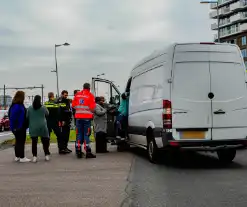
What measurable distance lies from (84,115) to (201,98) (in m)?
3.75

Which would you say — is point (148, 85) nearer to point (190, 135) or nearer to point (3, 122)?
point (190, 135)

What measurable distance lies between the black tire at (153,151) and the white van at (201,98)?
1.17 ft

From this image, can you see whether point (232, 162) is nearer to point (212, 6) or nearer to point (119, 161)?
point (119, 161)

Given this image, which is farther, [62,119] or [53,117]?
[53,117]

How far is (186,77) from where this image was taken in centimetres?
1017

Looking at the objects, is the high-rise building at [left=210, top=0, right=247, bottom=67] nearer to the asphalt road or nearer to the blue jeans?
the blue jeans

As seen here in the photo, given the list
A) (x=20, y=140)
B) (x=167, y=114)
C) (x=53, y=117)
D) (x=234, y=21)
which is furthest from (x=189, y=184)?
(x=234, y=21)

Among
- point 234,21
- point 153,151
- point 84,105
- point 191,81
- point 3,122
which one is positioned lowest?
point 153,151

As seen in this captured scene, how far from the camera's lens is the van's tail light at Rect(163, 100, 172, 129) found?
1009 centimetres

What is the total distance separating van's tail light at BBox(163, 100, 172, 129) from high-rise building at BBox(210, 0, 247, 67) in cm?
7208

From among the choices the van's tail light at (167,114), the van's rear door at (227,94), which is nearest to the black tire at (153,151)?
the van's tail light at (167,114)

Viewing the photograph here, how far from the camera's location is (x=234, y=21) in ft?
275

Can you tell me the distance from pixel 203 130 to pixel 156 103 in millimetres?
1223

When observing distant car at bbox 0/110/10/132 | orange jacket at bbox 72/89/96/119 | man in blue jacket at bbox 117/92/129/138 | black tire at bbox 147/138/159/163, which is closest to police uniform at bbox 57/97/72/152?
orange jacket at bbox 72/89/96/119
